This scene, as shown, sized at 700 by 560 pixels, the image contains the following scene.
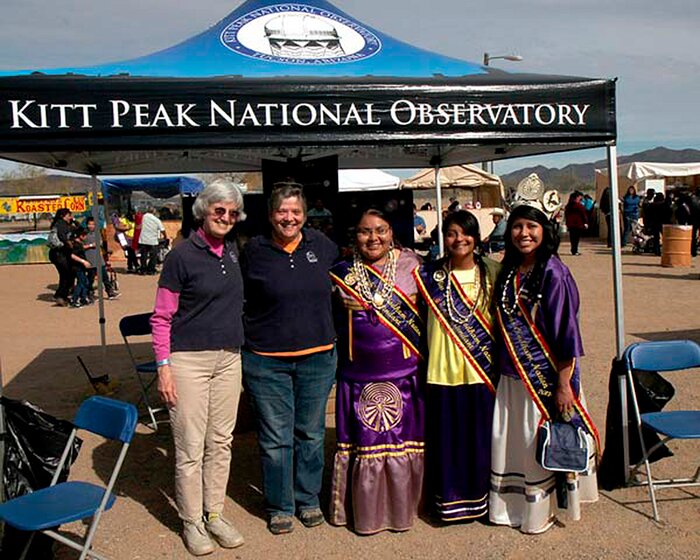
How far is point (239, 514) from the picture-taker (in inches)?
152

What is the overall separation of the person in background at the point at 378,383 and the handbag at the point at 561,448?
585mm

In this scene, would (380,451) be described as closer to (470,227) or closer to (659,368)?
(470,227)

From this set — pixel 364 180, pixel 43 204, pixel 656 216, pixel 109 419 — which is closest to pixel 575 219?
pixel 656 216

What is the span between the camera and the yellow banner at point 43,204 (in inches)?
1000

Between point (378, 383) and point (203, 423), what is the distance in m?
0.84

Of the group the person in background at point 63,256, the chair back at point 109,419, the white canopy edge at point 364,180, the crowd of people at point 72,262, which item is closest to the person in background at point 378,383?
the chair back at point 109,419

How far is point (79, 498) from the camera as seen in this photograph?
304cm

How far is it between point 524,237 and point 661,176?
19.9 meters

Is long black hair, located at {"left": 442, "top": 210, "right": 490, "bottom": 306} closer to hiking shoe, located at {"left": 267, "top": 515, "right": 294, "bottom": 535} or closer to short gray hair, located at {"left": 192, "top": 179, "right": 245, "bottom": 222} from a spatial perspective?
short gray hair, located at {"left": 192, "top": 179, "right": 245, "bottom": 222}

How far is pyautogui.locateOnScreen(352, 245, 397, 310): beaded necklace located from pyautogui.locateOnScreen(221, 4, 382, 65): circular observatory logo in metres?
1.16

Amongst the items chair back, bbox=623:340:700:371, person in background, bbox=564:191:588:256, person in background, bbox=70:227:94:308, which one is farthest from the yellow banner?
chair back, bbox=623:340:700:371

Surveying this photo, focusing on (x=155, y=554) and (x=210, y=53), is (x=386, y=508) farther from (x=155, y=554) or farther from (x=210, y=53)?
(x=210, y=53)

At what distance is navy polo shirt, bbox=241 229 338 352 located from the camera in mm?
3348

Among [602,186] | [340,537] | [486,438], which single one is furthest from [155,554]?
[602,186]
